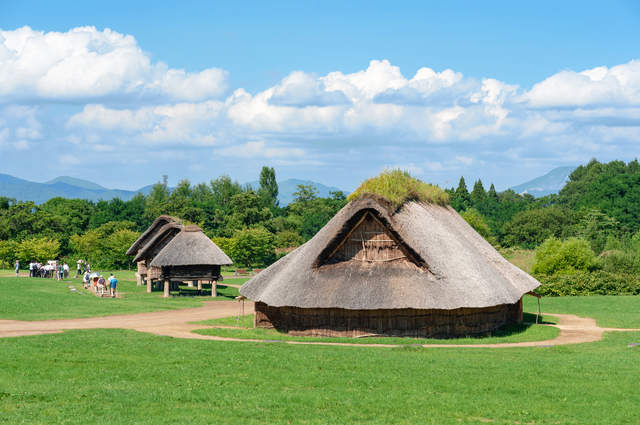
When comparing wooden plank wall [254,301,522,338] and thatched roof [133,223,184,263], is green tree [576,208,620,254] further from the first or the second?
wooden plank wall [254,301,522,338]

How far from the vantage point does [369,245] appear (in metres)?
26.6

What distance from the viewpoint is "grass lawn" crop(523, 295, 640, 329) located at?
31.0 m

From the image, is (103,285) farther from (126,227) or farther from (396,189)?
(126,227)

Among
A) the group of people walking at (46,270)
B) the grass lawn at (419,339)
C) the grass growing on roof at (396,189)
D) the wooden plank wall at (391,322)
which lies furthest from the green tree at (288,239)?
the wooden plank wall at (391,322)

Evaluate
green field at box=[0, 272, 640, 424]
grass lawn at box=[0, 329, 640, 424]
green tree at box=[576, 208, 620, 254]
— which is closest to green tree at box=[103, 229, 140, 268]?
green field at box=[0, 272, 640, 424]

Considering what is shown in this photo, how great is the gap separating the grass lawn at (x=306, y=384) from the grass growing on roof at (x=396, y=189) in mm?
8449

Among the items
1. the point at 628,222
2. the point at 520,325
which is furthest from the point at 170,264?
the point at 628,222

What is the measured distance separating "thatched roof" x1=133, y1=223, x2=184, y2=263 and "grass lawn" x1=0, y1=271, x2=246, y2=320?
10.0ft

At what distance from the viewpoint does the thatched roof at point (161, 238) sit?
51.2 metres

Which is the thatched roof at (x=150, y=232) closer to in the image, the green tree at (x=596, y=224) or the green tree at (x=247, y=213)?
the green tree at (x=247, y=213)

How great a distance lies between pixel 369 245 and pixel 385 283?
234 centimetres

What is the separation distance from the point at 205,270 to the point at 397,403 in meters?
36.6

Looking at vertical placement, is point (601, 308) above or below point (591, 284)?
below

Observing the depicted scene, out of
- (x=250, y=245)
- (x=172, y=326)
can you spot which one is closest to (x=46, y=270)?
(x=250, y=245)
